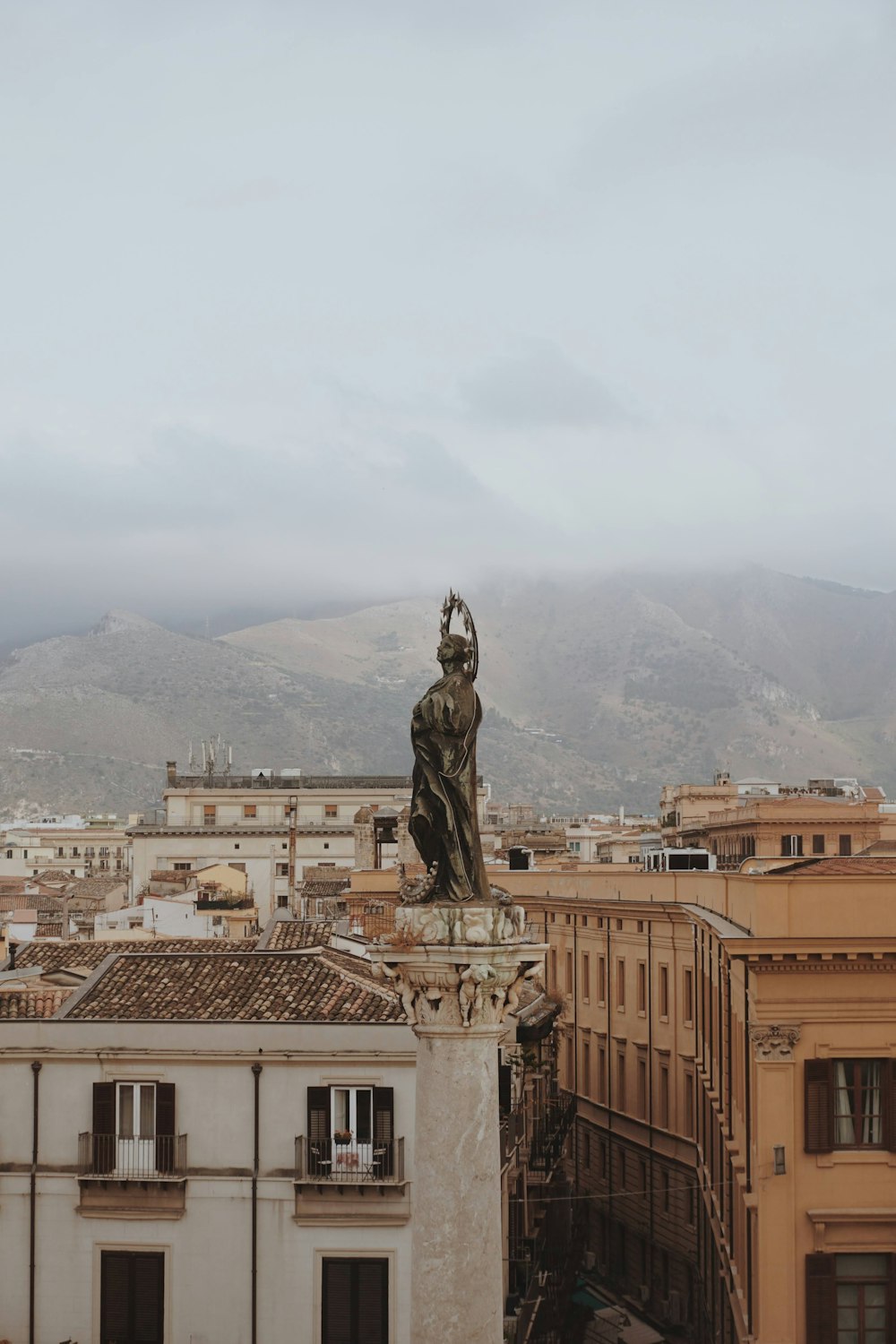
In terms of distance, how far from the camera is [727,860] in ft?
248

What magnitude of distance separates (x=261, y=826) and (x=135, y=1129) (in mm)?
92154

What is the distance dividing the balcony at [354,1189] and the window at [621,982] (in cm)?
2370

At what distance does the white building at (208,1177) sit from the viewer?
24969mm

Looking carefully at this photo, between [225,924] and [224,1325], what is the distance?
40.3 metres

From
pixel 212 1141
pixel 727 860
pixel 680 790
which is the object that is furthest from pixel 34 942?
pixel 680 790

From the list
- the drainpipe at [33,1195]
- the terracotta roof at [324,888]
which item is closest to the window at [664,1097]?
the drainpipe at [33,1195]

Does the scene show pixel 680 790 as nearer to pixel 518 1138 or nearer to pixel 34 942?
pixel 34 942

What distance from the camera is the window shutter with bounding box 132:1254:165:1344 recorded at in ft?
82.2

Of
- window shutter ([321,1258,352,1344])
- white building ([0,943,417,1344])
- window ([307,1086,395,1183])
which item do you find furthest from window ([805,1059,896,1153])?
window shutter ([321,1258,352,1344])

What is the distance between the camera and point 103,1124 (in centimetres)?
2584

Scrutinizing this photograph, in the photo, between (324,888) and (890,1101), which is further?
(324,888)

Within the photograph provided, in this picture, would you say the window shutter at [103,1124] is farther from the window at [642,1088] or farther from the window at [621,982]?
the window at [621,982]

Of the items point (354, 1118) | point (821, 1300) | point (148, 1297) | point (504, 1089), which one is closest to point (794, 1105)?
point (821, 1300)

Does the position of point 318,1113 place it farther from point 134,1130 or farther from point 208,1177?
point 134,1130
